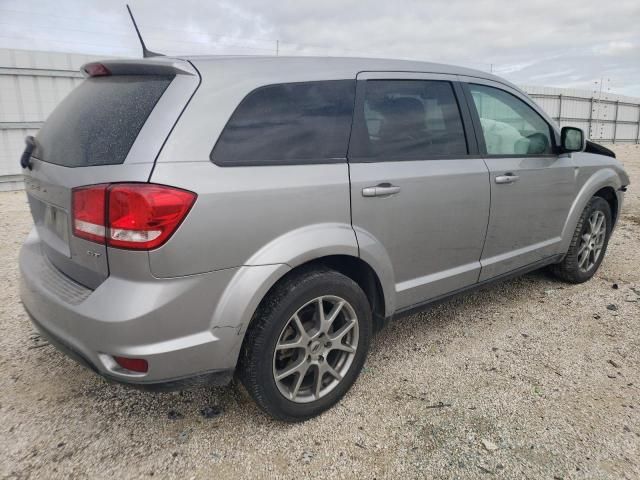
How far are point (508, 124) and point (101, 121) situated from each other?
8.90ft

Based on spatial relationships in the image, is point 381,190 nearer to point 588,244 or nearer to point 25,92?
point 588,244

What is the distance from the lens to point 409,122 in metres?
2.67

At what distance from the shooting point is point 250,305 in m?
1.95

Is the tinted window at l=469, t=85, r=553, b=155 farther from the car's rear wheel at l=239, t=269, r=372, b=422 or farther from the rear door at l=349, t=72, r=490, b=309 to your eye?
the car's rear wheel at l=239, t=269, r=372, b=422

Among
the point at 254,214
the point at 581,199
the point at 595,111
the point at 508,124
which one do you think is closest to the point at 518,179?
the point at 508,124

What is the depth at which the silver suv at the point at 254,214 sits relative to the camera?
178 cm

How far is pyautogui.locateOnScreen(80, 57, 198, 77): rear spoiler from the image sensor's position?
193 cm

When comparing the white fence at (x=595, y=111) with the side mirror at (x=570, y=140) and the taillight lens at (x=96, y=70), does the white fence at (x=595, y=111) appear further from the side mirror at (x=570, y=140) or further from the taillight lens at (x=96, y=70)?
the taillight lens at (x=96, y=70)

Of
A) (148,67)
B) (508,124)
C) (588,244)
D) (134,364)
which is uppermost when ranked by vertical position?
(148,67)

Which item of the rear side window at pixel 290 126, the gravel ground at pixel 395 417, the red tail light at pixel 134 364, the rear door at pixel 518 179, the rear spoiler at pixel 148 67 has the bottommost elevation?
the gravel ground at pixel 395 417

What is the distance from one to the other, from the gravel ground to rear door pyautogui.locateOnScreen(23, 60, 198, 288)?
2.69 ft

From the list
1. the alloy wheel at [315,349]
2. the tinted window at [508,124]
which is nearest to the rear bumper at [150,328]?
the alloy wheel at [315,349]

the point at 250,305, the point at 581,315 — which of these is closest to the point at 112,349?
the point at 250,305

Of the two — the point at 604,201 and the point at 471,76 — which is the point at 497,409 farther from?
the point at 604,201
